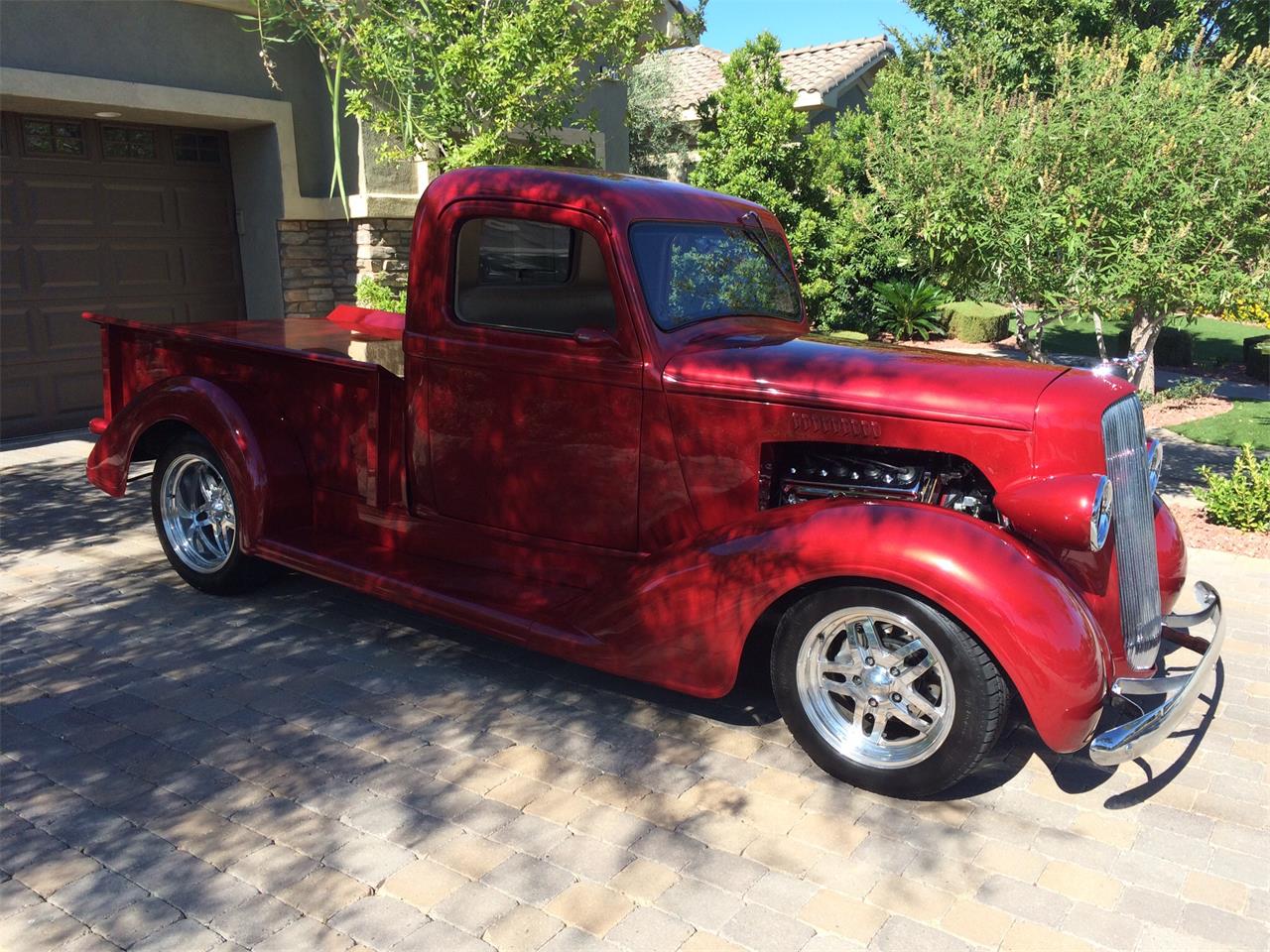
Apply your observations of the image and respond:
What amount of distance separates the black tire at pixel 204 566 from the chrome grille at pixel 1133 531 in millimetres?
3817

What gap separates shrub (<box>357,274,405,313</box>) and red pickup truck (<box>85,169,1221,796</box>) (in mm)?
4247

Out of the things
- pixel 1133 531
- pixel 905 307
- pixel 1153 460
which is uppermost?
pixel 905 307

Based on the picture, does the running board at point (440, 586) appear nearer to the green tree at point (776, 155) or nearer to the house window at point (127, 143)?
the house window at point (127, 143)

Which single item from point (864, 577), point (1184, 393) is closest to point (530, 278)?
point (864, 577)

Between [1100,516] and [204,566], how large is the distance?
4.19 metres

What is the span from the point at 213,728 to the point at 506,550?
1310mm

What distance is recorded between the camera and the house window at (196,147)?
31.3 ft

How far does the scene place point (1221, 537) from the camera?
6.41 m

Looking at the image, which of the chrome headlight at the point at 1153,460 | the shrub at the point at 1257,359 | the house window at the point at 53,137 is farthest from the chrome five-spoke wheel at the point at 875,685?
the shrub at the point at 1257,359

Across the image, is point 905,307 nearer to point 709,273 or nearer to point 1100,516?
point 709,273

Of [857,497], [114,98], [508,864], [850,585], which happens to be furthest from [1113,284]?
[114,98]

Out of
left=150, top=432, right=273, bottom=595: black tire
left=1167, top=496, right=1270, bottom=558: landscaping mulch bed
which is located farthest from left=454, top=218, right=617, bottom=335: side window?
left=1167, top=496, right=1270, bottom=558: landscaping mulch bed

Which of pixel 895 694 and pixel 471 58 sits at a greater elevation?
pixel 471 58

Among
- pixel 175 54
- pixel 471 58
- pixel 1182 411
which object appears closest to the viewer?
pixel 471 58
